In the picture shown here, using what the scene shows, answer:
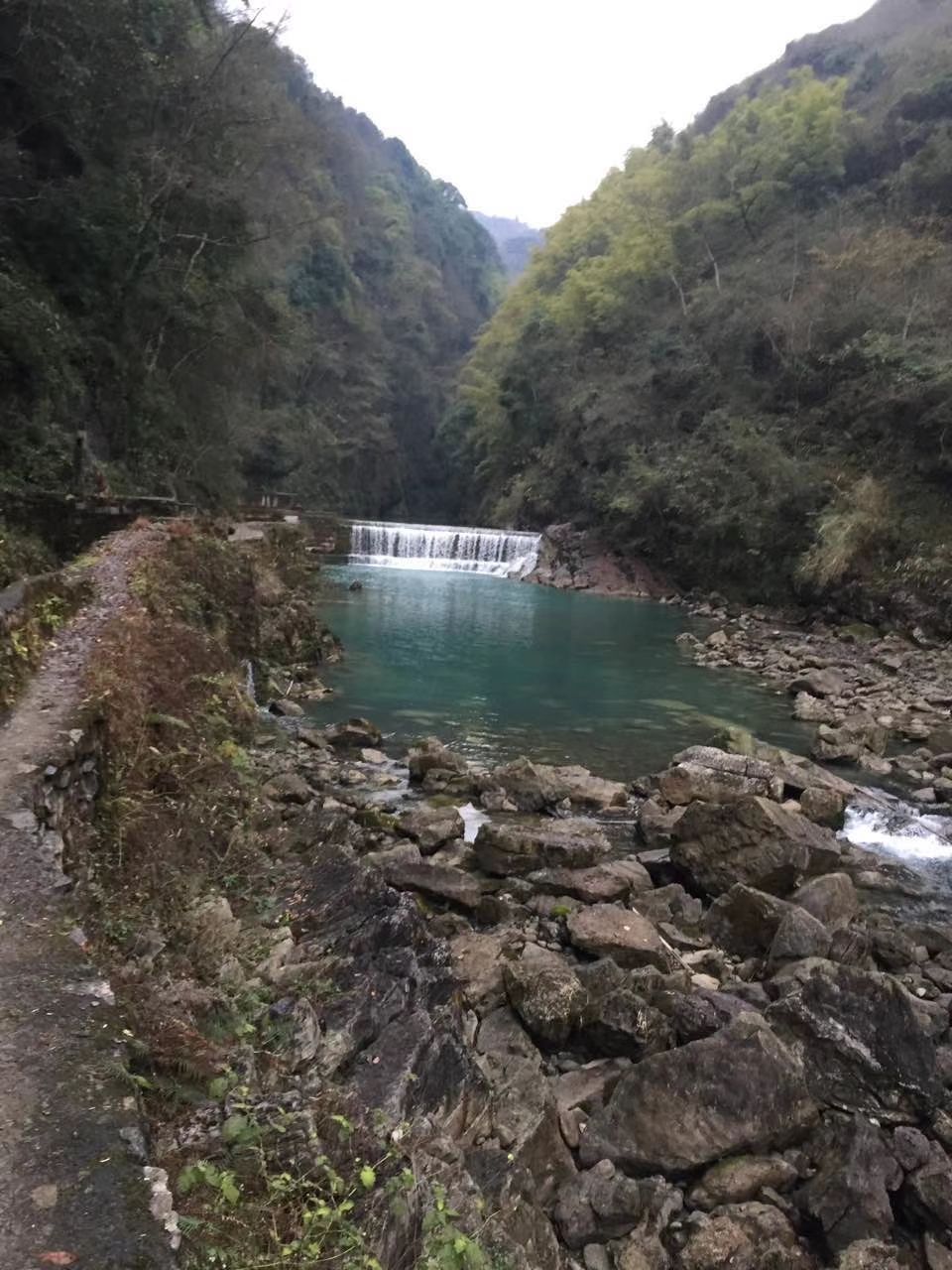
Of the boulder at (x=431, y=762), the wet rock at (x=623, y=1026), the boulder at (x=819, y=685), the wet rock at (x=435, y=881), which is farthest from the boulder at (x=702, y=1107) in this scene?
the boulder at (x=819, y=685)

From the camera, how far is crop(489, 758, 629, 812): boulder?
921cm

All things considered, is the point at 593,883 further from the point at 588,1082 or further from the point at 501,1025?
the point at 588,1082

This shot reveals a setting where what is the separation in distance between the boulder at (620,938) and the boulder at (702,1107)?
1378 mm

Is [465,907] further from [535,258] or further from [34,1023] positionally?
[535,258]

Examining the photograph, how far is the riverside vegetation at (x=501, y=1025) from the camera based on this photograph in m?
2.66

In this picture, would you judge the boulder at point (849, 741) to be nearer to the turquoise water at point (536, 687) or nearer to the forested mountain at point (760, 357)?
the turquoise water at point (536, 687)

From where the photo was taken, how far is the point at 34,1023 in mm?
2604

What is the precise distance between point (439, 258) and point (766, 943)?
88703mm

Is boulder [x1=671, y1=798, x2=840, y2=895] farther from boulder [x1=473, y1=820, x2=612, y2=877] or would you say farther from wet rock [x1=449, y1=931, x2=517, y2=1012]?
wet rock [x1=449, y1=931, x2=517, y2=1012]

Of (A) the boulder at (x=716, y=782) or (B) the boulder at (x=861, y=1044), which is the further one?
(A) the boulder at (x=716, y=782)

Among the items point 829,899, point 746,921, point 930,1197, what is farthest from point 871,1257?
point 829,899

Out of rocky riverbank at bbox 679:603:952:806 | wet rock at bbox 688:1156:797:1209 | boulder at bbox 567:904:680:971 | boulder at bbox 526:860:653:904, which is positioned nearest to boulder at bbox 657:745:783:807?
boulder at bbox 526:860:653:904

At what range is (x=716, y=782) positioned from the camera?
30.5ft

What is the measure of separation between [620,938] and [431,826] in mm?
2581
